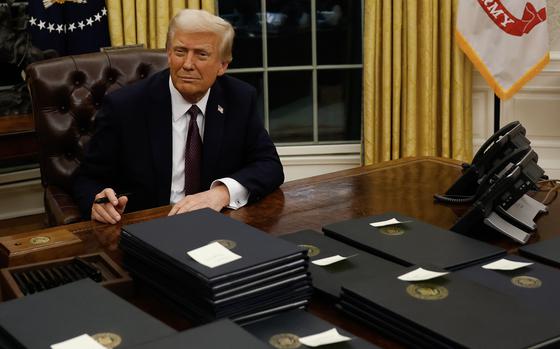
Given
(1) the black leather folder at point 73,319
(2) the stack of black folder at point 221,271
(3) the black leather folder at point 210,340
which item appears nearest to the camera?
(3) the black leather folder at point 210,340

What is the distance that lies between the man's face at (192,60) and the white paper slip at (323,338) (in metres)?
1.36

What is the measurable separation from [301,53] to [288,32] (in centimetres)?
14

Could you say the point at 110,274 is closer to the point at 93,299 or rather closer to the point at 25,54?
the point at 93,299

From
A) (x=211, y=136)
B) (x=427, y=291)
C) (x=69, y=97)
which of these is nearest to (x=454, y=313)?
(x=427, y=291)

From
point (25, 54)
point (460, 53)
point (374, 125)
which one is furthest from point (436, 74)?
point (25, 54)

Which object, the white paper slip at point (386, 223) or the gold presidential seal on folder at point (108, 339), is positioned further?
the white paper slip at point (386, 223)

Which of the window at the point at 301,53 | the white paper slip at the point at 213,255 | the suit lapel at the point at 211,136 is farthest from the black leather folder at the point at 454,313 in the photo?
the window at the point at 301,53

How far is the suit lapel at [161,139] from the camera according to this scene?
2520mm

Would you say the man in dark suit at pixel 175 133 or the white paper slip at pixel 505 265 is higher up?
the man in dark suit at pixel 175 133

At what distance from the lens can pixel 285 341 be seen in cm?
131

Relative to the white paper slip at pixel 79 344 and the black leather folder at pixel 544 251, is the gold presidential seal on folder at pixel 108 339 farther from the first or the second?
the black leather folder at pixel 544 251

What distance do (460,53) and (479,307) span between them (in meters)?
3.12

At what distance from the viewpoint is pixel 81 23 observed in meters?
3.96

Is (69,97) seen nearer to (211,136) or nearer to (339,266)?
(211,136)
